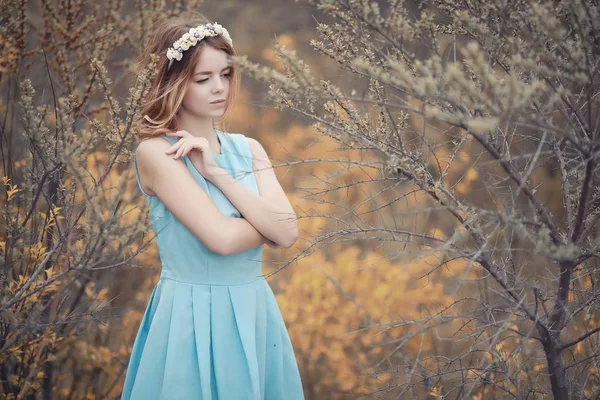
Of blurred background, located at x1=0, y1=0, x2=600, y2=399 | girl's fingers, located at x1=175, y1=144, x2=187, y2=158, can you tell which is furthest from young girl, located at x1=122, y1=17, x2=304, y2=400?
blurred background, located at x1=0, y1=0, x2=600, y2=399

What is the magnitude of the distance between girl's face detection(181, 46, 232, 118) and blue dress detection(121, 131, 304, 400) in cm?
15

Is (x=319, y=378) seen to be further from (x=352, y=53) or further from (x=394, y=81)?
(x=394, y=81)

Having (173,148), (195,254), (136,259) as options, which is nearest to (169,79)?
(173,148)

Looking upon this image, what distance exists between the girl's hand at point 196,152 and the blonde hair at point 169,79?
0.09 m

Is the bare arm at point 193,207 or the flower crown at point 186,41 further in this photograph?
the flower crown at point 186,41

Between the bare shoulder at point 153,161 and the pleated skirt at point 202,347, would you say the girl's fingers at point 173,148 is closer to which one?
the bare shoulder at point 153,161

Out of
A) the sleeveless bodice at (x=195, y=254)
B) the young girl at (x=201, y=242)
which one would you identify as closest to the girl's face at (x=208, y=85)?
the young girl at (x=201, y=242)

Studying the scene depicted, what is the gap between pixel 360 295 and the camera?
3830 mm

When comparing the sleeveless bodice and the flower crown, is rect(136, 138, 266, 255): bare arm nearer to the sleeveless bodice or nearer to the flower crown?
the sleeveless bodice

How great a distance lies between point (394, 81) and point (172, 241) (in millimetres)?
963

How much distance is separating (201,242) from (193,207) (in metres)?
0.17

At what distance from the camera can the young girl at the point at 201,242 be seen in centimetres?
187

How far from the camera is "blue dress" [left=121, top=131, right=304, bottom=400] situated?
6.20ft

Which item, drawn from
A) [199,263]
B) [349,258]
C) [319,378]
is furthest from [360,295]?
[199,263]
